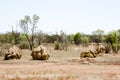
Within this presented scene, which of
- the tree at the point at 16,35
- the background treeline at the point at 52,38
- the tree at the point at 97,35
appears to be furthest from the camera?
the tree at the point at 97,35

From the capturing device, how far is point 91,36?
294 ft

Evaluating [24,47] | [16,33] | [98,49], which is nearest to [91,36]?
[16,33]

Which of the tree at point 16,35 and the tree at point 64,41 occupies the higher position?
the tree at point 16,35

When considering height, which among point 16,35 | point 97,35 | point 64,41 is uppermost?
point 97,35

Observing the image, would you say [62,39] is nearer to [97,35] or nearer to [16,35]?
[16,35]

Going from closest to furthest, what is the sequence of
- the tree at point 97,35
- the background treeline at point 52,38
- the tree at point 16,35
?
the background treeline at point 52,38
the tree at point 16,35
the tree at point 97,35

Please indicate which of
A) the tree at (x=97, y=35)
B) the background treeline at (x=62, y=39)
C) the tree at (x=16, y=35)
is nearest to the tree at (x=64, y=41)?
the background treeline at (x=62, y=39)

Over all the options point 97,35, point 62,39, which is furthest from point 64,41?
point 97,35

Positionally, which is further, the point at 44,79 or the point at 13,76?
the point at 13,76

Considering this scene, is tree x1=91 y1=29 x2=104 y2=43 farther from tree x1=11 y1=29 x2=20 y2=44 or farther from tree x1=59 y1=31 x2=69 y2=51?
tree x1=11 y1=29 x2=20 y2=44

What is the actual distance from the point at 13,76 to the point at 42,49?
12.2 metres

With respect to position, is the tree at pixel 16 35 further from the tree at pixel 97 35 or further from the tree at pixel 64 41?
the tree at pixel 97 35

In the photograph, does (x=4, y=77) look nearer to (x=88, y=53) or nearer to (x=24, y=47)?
(x=88, y=53)

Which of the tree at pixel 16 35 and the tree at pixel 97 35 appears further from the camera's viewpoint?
the tree at pixel 97 35
